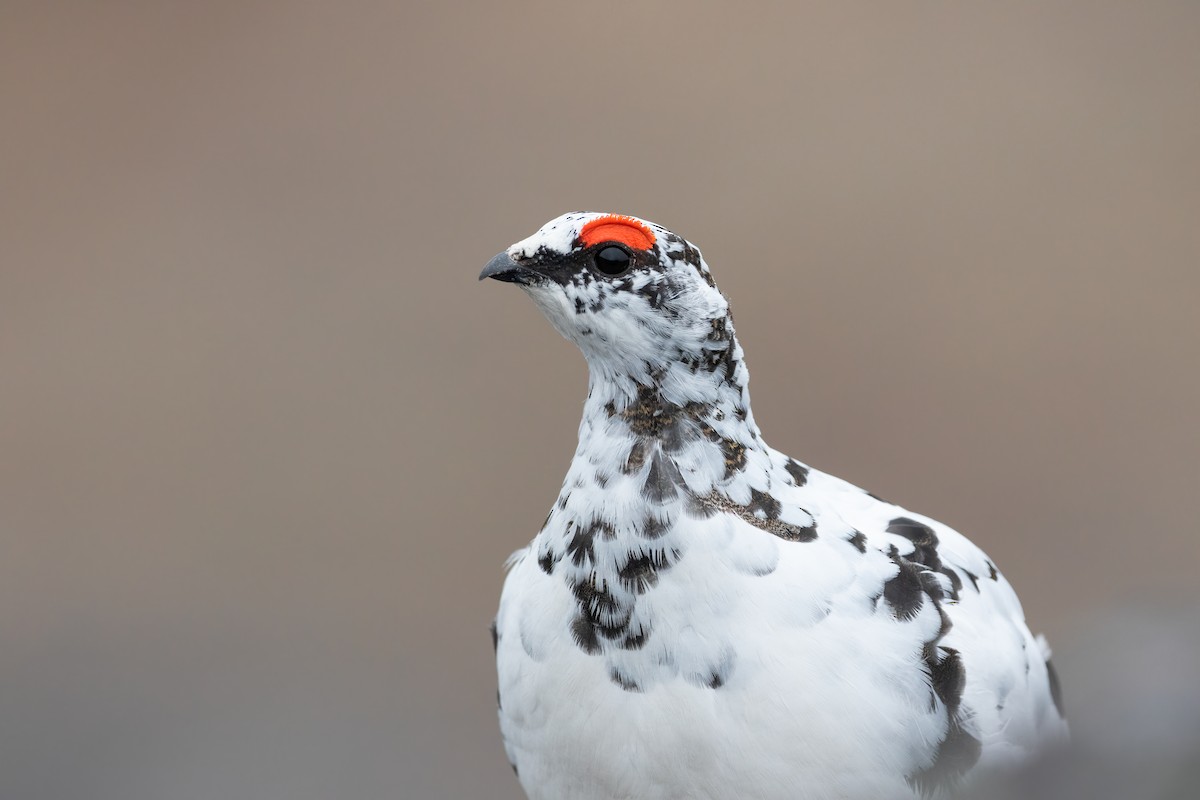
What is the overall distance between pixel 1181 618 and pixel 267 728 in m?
2.33

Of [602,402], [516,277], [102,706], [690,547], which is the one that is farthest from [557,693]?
[102,706]

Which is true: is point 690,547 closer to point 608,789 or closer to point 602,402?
point 602,402

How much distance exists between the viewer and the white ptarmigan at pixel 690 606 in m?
1.25

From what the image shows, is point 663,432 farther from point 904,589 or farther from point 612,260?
point 904,589

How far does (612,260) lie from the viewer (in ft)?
4.05

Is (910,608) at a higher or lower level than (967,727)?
higher

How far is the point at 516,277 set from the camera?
1.27 metres

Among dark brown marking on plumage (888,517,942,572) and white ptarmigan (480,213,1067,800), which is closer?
white ptarmigan (480,213,1067,800)

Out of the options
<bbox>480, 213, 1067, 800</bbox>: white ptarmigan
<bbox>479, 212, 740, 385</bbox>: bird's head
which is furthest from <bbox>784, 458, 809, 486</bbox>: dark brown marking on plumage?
<bbox>479, 212, 740, 385</bbox>: bird's head

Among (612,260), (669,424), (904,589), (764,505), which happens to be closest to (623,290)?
(612,260)

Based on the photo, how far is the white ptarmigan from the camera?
1.25m

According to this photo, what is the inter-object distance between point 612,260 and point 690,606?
1.27ft

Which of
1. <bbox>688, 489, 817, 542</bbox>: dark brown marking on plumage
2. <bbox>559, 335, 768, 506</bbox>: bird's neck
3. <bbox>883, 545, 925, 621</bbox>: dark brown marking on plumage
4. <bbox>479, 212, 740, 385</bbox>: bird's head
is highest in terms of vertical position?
<bbox>479, 212, 740, 385</bbox>: bird's head

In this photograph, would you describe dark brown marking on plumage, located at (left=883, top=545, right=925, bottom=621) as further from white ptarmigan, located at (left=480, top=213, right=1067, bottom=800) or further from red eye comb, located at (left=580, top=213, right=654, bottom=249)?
red eye comb, located at (left=580, top=213, right=654, bottom=249)
